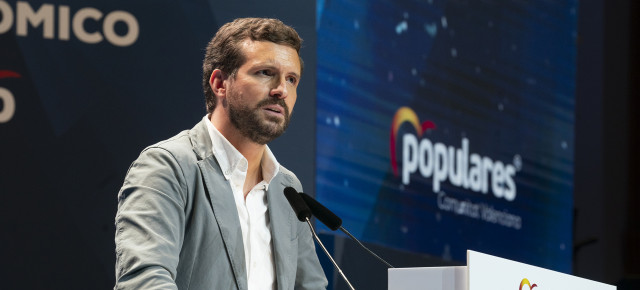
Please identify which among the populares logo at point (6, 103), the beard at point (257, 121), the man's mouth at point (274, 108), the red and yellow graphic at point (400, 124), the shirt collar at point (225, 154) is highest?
the red and yellow graphic at point (400, 124)

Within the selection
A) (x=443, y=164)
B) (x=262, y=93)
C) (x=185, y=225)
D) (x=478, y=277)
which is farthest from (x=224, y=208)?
(x=443, y=164)

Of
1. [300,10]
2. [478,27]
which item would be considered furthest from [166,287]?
[478,27]

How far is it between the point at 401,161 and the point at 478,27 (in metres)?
1.15

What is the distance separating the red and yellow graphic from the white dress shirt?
2088 mm

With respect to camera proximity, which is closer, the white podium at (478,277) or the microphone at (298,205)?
the white podium at (478,277)

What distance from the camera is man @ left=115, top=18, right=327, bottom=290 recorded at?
2523 millimetres

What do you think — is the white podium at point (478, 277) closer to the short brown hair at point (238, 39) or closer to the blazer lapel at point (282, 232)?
the blazer lapel at point (282, 232)

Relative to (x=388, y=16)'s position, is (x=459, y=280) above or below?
below

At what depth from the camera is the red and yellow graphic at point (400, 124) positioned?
4965 millimetres

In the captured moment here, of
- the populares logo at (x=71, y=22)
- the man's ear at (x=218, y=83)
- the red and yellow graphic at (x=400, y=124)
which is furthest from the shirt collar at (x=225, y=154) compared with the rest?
the red and yellow graphic at (x=400, y=124)

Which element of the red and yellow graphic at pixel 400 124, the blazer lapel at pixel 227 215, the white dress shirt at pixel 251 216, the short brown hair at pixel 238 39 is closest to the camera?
the blazer lapel at pixel 227 215

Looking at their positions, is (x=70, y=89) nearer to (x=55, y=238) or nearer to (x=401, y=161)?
(x=55, y=238)

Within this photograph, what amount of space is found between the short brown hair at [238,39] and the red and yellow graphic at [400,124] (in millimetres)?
2027

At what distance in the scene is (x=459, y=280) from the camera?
2.44 metres
